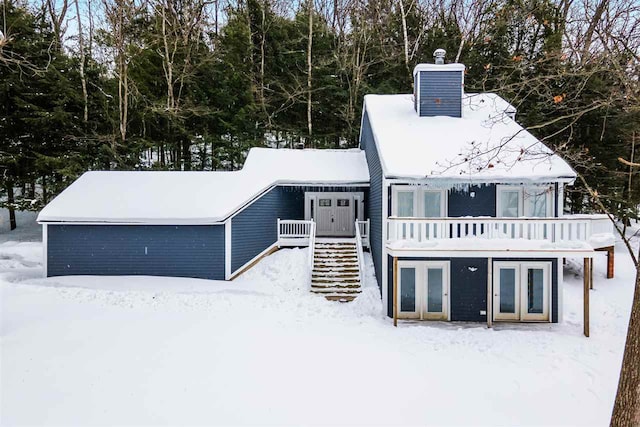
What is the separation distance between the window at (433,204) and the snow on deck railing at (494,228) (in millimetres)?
1119

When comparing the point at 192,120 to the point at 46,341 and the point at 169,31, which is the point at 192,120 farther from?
the point at 46,341

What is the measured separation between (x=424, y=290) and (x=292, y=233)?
18.9 feet

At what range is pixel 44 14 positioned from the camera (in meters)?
20.8

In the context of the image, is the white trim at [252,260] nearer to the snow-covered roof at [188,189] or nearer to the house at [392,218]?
the house at [392,218]

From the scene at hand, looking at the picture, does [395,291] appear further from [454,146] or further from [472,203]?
[454,146]

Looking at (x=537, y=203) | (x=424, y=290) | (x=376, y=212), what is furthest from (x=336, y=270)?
(x=537, y=203)

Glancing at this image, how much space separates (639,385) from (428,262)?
6602 mm

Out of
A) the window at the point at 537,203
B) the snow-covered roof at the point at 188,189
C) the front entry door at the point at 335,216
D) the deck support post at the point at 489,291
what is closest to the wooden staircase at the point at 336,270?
the front entry door at the point at 335,216

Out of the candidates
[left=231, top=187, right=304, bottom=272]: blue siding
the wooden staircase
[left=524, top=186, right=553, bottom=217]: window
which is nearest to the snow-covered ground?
the wooden staircase

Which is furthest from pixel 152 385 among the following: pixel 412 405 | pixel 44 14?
pixel 44 14

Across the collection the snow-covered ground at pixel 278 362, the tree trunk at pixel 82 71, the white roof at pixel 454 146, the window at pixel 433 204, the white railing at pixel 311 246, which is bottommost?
the snow-covered ground at pixel 278 362

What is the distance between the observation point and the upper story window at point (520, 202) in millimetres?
11438

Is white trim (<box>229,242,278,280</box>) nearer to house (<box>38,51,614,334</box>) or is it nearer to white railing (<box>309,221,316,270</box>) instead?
house (<box>38,51,614,334</box>)

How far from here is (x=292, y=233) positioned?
49.4 feet
